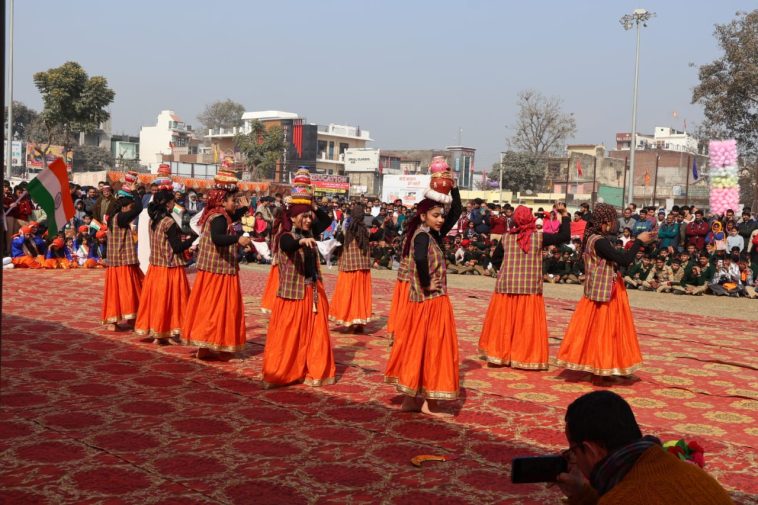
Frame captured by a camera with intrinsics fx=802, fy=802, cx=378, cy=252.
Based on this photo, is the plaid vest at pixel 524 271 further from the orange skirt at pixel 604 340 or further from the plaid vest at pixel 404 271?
the plaid vest at pixel 404 271

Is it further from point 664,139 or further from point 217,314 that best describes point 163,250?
point 664,139

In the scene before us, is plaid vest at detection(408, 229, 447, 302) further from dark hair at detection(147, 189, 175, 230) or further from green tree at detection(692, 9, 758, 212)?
green tree at detection(692, 9, 758, 212)

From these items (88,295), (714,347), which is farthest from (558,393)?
(88,295)

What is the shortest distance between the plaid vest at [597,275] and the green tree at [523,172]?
44060mm

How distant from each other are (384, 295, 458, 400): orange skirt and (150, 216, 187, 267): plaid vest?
3.21 m

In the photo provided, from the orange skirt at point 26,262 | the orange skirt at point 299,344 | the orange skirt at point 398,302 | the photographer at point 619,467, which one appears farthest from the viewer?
the orange skirt at point 26,262

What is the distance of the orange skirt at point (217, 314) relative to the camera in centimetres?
710

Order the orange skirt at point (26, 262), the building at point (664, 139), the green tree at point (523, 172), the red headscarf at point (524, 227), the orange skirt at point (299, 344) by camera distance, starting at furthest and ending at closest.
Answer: the building at point (664, 139) < the green tree at point (523, 172) < the orange skirt at point (26, 262) < the red headscarf at point (524, 227) < the orange skirt at point (299, 344)

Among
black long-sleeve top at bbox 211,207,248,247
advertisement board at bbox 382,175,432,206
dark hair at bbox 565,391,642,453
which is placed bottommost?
dark hair at bbox 565,391,642,453

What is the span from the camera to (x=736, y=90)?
26.2 m

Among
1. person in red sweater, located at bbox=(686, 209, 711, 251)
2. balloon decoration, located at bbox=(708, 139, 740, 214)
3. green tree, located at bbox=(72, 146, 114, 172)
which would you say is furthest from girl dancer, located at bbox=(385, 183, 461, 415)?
green tree, located at bbox=(72, 146, 114, 172)

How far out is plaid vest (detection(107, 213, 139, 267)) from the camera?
8.57 metres

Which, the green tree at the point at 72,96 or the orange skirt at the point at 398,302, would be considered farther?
the green tree at the point at 72,96

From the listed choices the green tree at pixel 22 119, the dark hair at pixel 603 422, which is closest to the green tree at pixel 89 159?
the green tree at pixel 22 119
